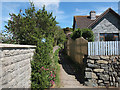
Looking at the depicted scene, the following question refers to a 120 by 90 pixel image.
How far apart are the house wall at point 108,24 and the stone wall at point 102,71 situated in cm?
827

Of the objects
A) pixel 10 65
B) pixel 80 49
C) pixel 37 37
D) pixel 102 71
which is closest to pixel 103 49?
pixel 102 71

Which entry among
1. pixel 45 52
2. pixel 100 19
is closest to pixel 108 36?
pixel 100 19

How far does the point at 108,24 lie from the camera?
43.8 ft

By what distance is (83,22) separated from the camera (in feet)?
52.7

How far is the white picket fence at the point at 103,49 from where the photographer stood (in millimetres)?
6023

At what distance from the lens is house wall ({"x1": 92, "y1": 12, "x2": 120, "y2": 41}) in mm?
13281

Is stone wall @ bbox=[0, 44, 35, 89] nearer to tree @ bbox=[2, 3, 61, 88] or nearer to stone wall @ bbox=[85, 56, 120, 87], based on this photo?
tree @ bbox=[2, 3, 61, 88]

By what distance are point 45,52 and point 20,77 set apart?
6.20 feet

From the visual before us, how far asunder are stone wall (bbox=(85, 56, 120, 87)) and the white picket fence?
11.2 inches

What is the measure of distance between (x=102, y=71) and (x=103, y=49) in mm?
1283

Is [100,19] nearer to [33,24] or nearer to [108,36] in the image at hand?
[108,36]

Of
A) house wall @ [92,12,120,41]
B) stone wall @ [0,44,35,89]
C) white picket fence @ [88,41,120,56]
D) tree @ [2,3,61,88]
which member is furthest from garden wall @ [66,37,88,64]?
house wall @ [92,12,120,41]

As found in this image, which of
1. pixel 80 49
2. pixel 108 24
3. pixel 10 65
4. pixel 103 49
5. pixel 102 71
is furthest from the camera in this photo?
pixel 108 24

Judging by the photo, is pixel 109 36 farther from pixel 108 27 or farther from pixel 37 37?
pixel 37 37
